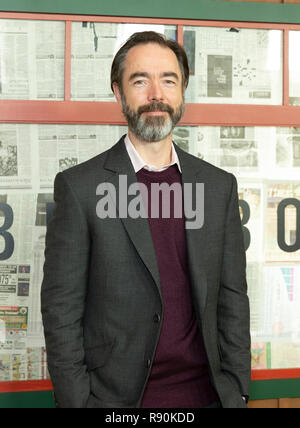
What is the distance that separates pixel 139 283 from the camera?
1289 millimetres

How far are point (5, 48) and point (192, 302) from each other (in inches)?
49.9

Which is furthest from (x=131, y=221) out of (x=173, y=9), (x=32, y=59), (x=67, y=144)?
(x=173, y=9)

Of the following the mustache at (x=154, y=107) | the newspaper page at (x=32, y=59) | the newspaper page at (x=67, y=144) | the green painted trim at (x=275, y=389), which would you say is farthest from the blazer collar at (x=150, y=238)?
the green painted trim at (x=275, y=389)

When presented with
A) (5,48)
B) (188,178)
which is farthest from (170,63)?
(5,48)

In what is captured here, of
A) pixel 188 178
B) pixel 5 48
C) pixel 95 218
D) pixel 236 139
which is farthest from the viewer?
pixel 236 139

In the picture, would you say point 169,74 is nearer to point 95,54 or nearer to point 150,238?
point 150,238

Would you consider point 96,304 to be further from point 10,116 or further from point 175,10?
point 175,10

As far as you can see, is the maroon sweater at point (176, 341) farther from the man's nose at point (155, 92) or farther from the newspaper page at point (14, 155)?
the newspaper page at point (14, 155)

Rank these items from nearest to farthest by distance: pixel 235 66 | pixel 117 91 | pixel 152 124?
1. pixel 152 124
2. pixel 117 91
3. pixel 235 66

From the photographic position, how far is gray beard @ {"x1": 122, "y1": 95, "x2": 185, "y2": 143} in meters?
1.40

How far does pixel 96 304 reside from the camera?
4.30 feet

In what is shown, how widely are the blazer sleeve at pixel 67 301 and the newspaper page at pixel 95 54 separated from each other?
2.67 feet

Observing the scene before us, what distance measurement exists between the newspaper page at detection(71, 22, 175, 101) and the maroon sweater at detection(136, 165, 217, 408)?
→ 2.73 ft

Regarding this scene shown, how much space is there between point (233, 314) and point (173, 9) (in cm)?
126
